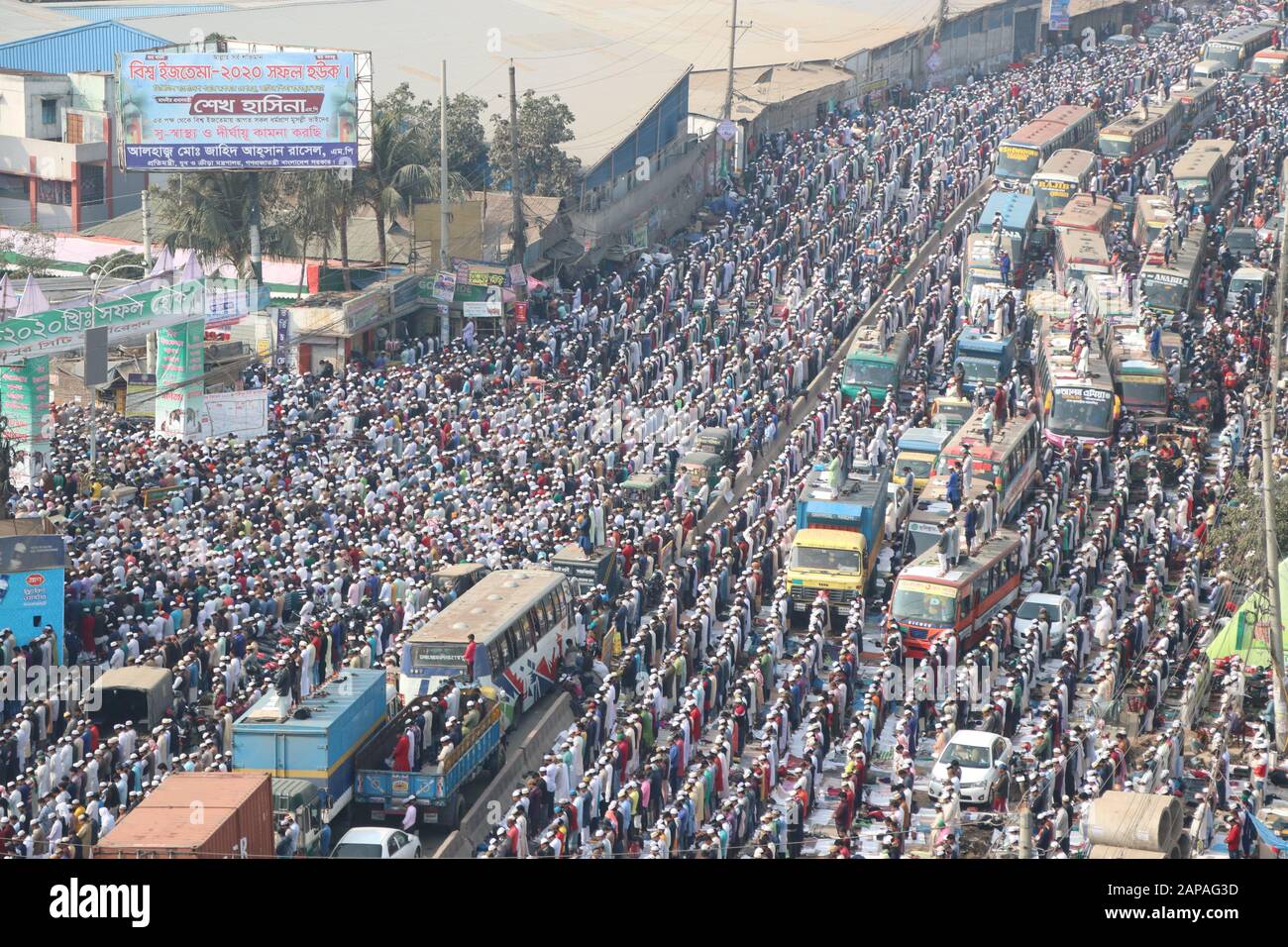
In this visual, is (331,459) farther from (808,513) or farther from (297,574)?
(808,513)

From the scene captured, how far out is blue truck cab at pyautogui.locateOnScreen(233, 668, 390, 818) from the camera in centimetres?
2147

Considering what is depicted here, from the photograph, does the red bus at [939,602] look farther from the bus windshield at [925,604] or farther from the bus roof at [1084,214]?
the bus roof at [1084,214]

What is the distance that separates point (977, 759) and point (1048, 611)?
5.75 m

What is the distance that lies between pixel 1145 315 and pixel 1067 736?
20822mm

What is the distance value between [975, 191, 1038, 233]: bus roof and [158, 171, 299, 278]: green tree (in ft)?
55.3

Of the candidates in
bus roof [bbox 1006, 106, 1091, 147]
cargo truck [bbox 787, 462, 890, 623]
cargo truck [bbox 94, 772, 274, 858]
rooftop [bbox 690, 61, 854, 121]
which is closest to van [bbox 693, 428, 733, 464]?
cargo truck [bbox 787, 462, 890, 623]

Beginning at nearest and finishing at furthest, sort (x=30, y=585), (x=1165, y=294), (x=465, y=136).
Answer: (x=30, y=585) → (x=1165, y=294) → (x=465, y=136)

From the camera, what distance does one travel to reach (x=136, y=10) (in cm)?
6519

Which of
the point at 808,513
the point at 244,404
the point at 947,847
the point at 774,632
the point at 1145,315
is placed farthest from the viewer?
the point at 1145,315

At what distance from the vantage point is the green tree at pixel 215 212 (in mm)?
44469

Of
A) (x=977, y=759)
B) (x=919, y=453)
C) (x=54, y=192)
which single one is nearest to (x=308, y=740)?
(x=977, y=759)

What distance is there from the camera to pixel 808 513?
30.4 meters

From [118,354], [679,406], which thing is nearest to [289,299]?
[118,354]

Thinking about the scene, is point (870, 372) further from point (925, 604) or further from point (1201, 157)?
point (1201, 157)
